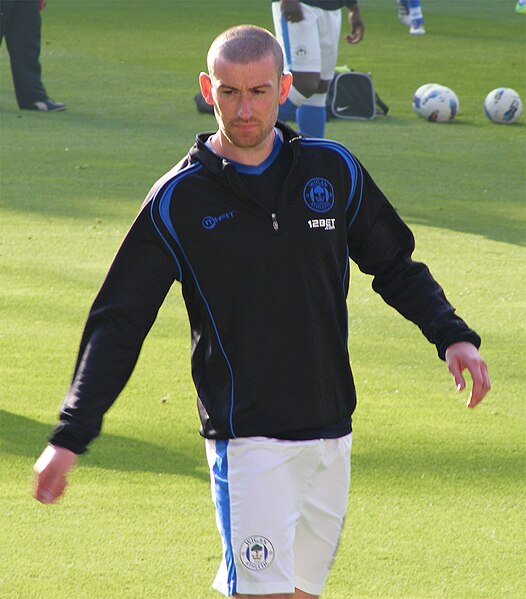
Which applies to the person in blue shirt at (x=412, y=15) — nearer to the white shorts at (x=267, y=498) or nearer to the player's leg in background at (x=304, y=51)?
the player's leg in background at (x=304, y=51)

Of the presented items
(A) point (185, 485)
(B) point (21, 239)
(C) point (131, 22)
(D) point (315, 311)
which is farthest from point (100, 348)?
(C) point (131, 22)

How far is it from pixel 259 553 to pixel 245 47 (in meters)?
1.20

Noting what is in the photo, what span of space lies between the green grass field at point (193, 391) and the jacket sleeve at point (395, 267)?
3.78 ft

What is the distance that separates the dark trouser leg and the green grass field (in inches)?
11.5

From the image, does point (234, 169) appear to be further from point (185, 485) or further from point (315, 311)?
point (185, 485)

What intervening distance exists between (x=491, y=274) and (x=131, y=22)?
15826 mm

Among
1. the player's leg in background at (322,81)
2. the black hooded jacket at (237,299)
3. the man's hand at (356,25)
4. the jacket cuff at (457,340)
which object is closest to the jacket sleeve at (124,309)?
the black hooded jacket at (237,299)

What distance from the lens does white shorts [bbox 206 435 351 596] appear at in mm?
3236

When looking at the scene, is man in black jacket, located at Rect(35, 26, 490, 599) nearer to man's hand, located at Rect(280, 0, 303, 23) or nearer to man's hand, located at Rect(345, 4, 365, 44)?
man's hand, located at Rect(280, 0, 303, 23)

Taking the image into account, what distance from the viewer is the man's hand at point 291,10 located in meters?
11.1

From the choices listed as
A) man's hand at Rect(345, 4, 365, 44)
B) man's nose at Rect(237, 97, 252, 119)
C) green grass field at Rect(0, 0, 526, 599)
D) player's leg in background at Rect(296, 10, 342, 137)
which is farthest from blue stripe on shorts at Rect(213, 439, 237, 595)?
man's hand at Rect(345, 4, 365, 44)

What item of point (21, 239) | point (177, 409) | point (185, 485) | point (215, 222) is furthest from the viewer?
point (21, 239)

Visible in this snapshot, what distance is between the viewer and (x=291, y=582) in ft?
10.8

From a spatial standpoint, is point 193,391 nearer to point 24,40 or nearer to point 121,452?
point 121,452
